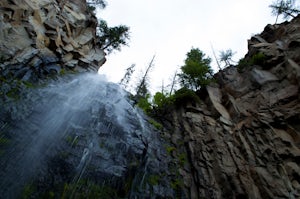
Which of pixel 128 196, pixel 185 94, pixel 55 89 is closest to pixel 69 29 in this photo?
pixel 55 89

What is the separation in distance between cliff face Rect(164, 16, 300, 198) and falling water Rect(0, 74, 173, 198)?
2.82 meters

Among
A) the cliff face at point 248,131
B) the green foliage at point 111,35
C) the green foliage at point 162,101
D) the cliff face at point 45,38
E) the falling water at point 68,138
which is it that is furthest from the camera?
the green foliage at point 111,35

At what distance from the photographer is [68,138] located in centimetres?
761

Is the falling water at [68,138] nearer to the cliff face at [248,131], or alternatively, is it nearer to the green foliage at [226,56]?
the cliff face at [248,131]

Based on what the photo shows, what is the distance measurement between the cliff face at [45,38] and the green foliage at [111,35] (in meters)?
3.06

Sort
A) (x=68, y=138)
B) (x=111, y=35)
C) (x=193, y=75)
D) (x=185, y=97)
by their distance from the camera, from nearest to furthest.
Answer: (x=68, y=138) < (x=185, y=97) < (x=193, y=75) < (x=111, y=35)

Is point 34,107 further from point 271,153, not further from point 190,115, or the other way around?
point 271,153

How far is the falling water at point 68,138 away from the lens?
6.13 m

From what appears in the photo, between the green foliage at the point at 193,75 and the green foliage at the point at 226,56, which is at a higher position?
the green foliage at the point at 226,56

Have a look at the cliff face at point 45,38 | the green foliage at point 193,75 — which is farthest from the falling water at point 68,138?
the green foliage at point 193,75

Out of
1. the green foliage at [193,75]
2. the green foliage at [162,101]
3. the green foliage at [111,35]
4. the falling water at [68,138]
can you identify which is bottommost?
the falling water at [68,138]

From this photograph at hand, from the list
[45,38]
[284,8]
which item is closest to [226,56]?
[284,8]

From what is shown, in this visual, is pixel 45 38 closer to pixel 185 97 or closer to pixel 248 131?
pixel 185 97

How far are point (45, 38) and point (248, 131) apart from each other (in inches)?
551
